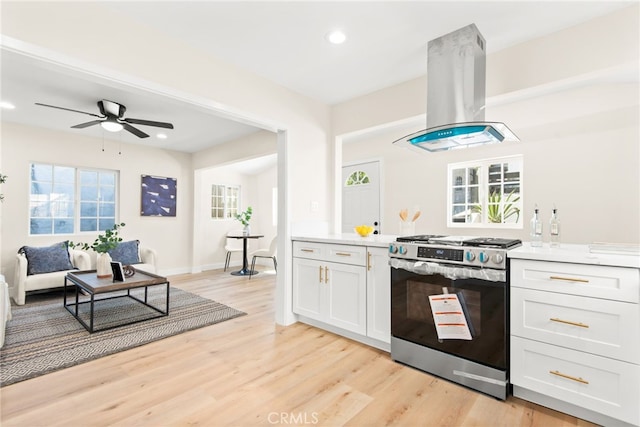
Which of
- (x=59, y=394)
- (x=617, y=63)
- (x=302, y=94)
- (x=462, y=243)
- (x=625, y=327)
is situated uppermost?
(x=302, y=94)

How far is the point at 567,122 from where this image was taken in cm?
387

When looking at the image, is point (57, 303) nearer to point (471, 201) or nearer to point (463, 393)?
point (463, 393)

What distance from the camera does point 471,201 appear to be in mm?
4754

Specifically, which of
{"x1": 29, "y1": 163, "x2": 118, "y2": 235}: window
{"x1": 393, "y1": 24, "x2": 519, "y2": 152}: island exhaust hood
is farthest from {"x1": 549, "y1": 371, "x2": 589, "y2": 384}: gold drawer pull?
{"x1": 29, "y1": 163, "x2": 118, "y2": 235}: window


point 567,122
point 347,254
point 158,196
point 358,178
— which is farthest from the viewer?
point 358,178

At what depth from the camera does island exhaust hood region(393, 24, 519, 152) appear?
A: 228 centimetres

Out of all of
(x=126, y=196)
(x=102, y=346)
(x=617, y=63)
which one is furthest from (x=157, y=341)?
(x=617, y=63)

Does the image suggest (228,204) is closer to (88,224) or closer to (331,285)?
(88,224)

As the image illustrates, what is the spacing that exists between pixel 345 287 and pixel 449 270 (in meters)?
1.01

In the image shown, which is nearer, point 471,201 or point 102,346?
point 102,346

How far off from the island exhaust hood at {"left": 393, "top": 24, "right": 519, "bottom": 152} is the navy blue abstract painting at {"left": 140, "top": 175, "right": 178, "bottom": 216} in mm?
5146

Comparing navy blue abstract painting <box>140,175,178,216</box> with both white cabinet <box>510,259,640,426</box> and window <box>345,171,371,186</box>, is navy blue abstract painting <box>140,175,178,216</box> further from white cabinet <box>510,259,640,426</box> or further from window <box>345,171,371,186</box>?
white cabinet <box>510,259,640,426</box>

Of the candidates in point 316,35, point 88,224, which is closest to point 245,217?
point 88,224

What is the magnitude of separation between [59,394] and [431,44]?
3.59 m
